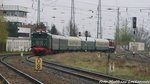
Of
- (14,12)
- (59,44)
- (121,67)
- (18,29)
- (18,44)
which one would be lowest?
(18,44)

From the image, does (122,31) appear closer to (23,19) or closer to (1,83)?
(23,19)

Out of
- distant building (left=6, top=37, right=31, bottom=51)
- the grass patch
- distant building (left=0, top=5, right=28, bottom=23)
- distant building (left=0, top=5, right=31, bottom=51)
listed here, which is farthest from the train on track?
distant building (left=0, top=5, right=28, bottom=23)

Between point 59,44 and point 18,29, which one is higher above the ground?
point 18,29

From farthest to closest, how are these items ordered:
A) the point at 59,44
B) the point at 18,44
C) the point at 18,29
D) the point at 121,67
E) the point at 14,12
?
the point at 14,12
the point at 18,29
the point at 18,44
the point at 59,44
the point at 121,67

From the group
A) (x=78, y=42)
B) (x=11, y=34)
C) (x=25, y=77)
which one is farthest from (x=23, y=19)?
(x=25, y=77)

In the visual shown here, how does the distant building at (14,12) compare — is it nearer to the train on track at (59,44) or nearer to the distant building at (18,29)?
the distant building at (18,29)

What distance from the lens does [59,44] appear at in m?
63.2

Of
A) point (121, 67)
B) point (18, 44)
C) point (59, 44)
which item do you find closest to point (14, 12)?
point (18, 44)

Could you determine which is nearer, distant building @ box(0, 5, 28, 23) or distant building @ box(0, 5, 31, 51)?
distant building @ box(0, 5, 31, 51)

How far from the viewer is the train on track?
57.1 m

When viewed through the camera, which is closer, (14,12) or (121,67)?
(121,67)

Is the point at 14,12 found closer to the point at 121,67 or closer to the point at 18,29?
the point at 18,29

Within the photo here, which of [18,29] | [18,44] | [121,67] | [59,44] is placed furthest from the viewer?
[18,29]

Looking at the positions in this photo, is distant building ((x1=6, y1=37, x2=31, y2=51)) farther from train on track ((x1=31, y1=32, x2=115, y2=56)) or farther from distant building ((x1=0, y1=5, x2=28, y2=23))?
distant building ((x1=0, y1=5, x2=28, y2=23))
